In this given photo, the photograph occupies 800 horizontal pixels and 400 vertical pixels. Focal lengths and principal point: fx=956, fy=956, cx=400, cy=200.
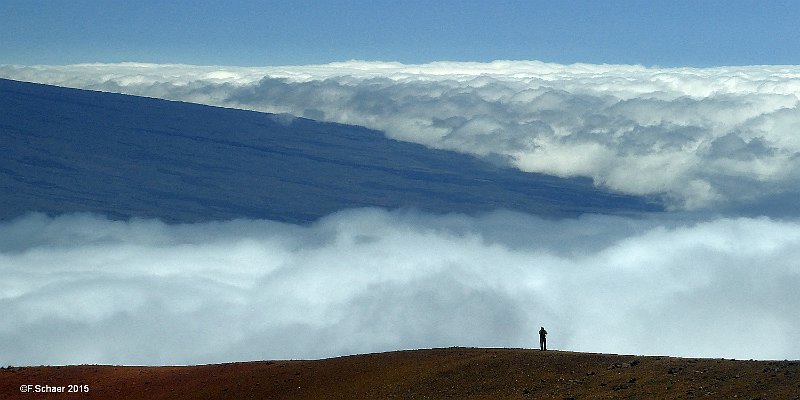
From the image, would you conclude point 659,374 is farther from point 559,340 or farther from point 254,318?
point 254,318

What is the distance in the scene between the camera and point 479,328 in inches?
7126

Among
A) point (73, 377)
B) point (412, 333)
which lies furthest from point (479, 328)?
point (73, 377)

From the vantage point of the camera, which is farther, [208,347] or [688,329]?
[688,329]

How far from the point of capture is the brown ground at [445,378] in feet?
118

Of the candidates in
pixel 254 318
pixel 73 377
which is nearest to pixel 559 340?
pixel 254 318

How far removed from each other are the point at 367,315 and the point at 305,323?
17990mm

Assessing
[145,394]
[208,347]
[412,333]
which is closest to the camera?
[145,394]

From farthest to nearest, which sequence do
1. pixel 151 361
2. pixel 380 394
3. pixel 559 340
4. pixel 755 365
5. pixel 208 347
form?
pixel 559 340 → pixel 208 347 → pixel 151 361 → pixel 380 394 → pixel 755 365

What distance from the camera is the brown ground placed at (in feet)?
118

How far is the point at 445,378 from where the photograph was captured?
41.6m

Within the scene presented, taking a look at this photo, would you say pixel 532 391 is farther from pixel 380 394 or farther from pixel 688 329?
pixel 688 329

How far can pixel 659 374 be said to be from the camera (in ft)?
123

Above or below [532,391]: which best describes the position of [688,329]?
above

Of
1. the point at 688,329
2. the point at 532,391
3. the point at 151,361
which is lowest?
the point at 532,391
